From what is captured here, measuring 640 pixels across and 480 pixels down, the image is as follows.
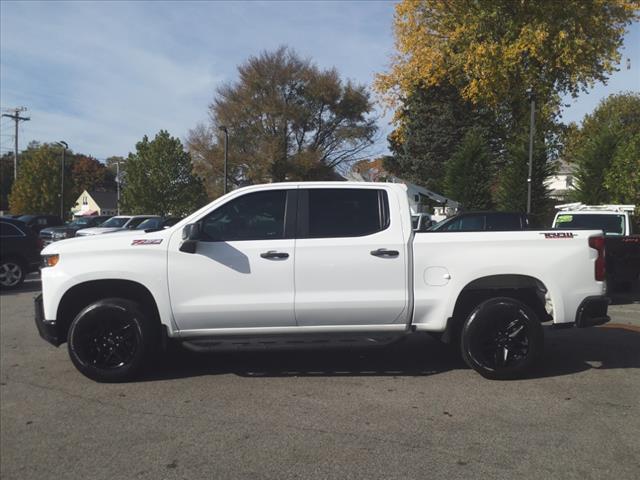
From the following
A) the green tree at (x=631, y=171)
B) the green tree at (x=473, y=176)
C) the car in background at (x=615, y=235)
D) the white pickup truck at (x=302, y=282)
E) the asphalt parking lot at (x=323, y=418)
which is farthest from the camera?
the green tree at (x=473, y=176)

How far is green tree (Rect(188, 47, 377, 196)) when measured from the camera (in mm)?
47531

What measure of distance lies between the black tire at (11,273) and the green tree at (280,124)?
34.3 metres

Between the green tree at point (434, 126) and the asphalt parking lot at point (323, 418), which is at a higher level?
the green tree at point (434, 126)

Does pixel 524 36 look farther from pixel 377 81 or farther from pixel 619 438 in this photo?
pixel 619 438

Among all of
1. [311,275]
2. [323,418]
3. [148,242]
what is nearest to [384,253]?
[311,275]

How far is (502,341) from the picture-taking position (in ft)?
18.2

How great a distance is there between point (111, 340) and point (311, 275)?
204cm

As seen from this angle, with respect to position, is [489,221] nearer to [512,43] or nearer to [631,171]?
[631,171]

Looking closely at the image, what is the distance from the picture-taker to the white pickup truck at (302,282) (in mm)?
5422

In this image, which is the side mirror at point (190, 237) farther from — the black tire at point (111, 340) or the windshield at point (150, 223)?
the windshield at point (150, 223)

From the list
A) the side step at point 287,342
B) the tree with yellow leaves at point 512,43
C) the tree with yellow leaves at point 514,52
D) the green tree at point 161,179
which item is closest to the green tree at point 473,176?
the tree with yellow leaves at point 514,52

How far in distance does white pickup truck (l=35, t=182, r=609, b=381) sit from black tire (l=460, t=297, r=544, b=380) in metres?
0.01

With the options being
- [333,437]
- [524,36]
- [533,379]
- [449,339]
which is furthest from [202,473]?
[524,36]

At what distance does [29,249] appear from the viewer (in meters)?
13.5
